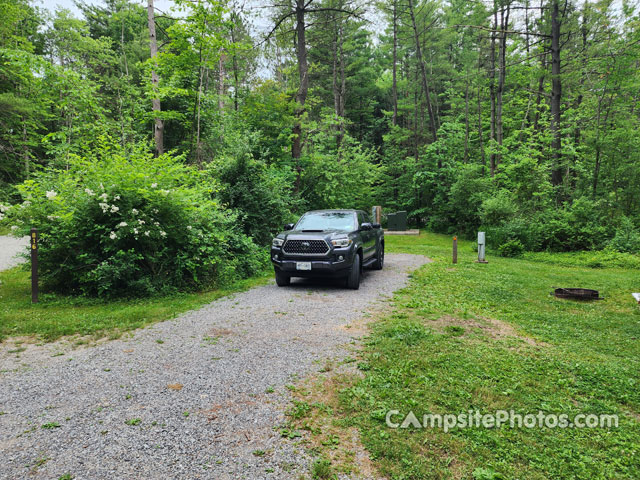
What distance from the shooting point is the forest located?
24.4 feet

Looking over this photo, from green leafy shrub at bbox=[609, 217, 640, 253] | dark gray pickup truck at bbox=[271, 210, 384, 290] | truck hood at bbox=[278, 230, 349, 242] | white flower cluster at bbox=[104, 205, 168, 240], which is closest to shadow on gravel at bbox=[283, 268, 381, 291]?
dark gray pickup truck at bbox=[271, 210, 384, 290]

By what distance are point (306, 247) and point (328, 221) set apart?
142 centimetres

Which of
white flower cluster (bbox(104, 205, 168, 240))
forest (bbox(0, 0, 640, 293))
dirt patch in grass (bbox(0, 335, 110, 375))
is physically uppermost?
forest (bbox(0, 0, 640, 293))

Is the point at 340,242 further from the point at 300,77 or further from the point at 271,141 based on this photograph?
the point at 300,77

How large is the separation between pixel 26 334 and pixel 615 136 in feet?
68.4

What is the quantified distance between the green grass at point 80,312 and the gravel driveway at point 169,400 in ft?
1.53

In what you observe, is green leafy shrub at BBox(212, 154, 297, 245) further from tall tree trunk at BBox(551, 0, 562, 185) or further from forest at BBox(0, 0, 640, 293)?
tall tree trunk at BBox(551, 0, 562, 185)

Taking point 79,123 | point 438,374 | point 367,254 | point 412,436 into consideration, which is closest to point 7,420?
point 412,436

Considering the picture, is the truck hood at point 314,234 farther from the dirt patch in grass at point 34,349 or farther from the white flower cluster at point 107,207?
the dirt patch in grass at point 34,349

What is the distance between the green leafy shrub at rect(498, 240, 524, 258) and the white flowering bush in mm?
11617

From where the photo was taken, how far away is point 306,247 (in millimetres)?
7938

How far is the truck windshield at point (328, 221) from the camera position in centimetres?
881

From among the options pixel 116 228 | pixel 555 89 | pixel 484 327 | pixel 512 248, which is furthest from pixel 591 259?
pixel 116 228

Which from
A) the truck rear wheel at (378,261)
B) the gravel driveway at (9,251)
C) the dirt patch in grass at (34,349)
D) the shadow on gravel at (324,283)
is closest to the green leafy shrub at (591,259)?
the truck rear wheel at (378,261)
